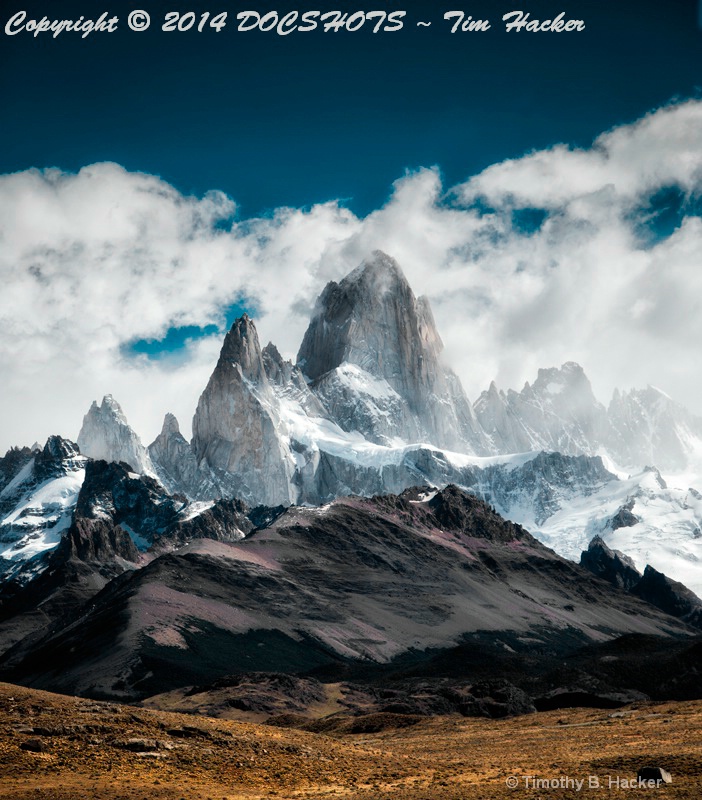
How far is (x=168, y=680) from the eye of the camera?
156 metres

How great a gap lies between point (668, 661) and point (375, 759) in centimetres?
10193

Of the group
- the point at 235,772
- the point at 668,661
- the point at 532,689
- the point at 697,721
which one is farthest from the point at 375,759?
the point at 668,661

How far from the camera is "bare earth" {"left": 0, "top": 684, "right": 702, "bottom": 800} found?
128 ft

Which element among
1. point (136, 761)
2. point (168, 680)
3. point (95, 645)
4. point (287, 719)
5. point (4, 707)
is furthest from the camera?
point (95, 645)

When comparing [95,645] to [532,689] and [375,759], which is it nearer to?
[532,689]

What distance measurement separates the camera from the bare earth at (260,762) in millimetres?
38938

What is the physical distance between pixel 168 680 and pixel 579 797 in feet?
420

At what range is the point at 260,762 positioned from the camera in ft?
151

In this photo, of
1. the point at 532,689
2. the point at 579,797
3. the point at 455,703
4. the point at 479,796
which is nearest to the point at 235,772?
the point at 479,796

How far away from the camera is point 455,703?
11862 centimetres

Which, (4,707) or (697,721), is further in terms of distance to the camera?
(697,721)

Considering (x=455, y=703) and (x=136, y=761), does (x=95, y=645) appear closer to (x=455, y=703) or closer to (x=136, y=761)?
(x=455, y=703)

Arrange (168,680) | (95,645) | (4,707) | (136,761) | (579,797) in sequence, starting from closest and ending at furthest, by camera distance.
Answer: (579,797) → (136,761) → (4,707) → (168,680) → (95,645)

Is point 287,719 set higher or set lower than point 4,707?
lower
